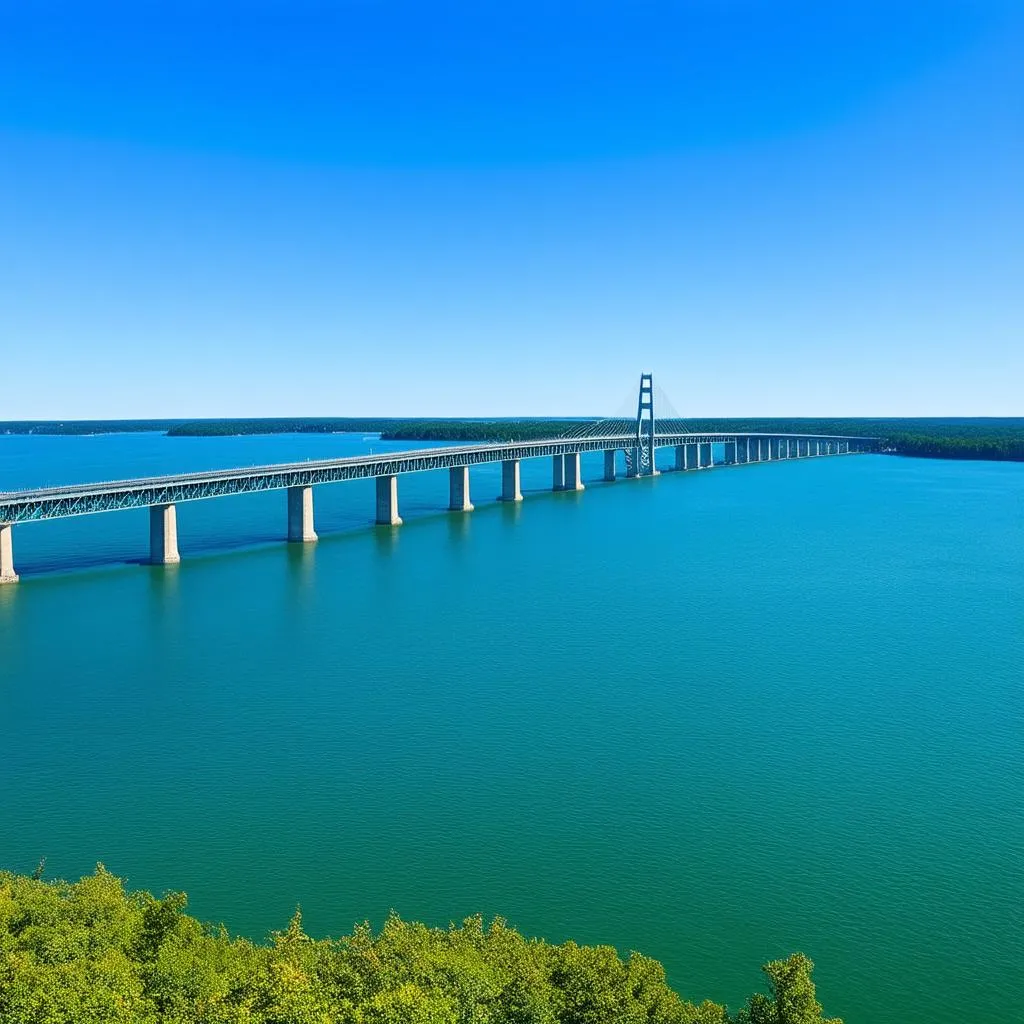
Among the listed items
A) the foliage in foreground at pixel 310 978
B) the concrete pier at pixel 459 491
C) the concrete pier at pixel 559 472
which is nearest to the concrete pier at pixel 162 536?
the concrete pier at pixel 459 491

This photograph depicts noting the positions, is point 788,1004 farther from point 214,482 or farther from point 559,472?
point 559,472

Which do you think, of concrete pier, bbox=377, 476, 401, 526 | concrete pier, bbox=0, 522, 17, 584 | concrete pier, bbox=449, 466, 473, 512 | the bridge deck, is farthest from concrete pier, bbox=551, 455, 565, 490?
concrete pier, bbox=0, 522, 17, 584

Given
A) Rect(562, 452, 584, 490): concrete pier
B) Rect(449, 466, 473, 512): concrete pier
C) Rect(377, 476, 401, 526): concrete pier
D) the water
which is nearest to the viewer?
the water

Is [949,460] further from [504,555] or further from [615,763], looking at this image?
[615,763]

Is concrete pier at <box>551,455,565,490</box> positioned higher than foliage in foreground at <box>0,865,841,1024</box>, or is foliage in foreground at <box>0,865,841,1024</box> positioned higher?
concrete pier at <box>551,455,565,490</box>

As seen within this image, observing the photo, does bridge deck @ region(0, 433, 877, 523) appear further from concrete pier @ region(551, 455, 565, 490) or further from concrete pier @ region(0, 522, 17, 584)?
concrete pier @ region(551, 455, 565, 490)

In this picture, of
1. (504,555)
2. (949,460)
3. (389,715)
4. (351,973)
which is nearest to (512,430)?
(949,460)

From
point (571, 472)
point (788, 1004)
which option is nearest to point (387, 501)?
point (571, 472)
